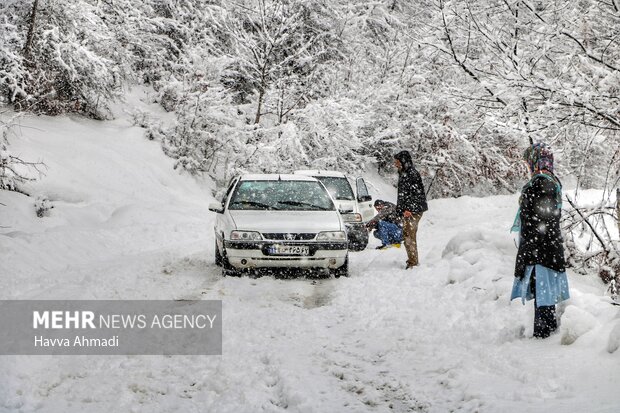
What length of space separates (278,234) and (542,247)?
4.04 m

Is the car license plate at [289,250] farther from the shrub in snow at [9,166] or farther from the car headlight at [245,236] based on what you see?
the shrub in snow at [9,166]

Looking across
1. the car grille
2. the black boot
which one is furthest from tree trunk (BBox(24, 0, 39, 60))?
the black boot

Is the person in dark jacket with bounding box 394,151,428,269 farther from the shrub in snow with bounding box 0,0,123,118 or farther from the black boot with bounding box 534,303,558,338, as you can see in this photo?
the shrub in snow with bounding box 0,0,123,118

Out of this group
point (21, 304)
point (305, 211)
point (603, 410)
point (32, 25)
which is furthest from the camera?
point (32, 25)

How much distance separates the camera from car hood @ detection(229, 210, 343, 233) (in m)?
8.03

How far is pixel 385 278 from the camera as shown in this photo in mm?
8312

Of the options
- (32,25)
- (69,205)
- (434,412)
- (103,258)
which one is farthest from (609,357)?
(32,25)

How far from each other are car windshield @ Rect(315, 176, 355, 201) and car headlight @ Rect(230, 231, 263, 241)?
509cm

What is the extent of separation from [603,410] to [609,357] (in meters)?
0.96

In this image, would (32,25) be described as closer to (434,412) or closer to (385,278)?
(385,278)

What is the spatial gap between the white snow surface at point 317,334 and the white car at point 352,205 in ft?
1.62

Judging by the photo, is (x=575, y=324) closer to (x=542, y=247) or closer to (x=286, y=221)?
(x=542, y=247)

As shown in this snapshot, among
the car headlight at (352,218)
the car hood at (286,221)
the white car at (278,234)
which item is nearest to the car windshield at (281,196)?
the white car at (278,234)

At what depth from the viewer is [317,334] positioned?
5512 millimetres
